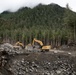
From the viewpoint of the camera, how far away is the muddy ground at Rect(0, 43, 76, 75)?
26.1m

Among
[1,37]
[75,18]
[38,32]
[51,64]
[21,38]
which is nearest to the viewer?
[51,64]

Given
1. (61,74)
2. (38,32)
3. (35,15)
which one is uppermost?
(35,15)

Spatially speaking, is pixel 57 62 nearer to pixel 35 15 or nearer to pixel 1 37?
pixel 1 37

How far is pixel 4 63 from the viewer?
27.4m

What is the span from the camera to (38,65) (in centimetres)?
2728

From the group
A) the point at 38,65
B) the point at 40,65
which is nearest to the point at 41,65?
the point at 40,65

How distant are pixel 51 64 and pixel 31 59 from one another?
2.81 metres

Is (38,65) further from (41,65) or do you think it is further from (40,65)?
(41,65)

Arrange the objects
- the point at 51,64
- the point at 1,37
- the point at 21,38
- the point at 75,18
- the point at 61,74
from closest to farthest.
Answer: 1. the point at 61,74
2. the point at 51,64
3. the point at 75,18
4. the point at 21,38
5. the point at 1,37

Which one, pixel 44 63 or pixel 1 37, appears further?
pixel 1 37

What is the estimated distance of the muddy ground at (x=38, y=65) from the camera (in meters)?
26.1

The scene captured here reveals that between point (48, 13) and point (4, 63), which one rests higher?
point (48, 13)

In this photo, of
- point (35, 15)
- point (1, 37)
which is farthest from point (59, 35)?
point (35, 15)

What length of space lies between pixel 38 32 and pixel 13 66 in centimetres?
4972
